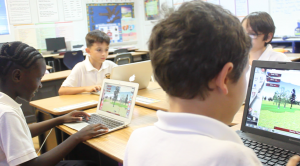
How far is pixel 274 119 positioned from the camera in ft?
3.11

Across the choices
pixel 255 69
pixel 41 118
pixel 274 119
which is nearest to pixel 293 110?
pixel 274 119

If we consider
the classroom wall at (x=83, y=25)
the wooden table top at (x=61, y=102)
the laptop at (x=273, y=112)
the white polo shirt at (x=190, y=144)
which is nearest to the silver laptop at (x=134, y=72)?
the wooden table top at (x=61, y=102)

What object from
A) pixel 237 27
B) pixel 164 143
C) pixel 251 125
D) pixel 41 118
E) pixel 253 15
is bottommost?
pixel 41 118

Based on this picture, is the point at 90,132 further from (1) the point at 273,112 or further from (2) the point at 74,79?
(2) the point at 74,79

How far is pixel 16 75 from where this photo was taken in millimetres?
1197

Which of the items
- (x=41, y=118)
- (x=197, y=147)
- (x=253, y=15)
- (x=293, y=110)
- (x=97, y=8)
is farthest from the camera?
(x=97, y=8)

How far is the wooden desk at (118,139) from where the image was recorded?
115 centimetres

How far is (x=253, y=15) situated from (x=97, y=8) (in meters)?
5.58

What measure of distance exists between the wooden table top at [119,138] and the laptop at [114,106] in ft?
0.16

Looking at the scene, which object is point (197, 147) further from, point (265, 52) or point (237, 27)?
point (265, 52)

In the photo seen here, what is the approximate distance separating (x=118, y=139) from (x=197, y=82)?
848mm

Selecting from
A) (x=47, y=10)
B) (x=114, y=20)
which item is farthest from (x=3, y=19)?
(x=114, y=20)

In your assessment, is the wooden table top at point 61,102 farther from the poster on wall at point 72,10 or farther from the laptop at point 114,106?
the poster on wall at point 72,10

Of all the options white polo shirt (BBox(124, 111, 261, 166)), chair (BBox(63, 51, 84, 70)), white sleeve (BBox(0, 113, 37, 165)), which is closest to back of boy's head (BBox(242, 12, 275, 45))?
white polo shirt (BBox(124, 111, 261, 166))
